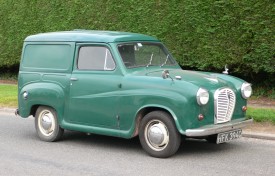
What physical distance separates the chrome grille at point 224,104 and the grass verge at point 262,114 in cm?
244

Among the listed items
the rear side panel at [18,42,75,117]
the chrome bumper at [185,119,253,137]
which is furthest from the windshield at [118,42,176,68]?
the chrome bumper at [185,119,253,137]

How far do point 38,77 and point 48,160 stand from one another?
210 centimetres

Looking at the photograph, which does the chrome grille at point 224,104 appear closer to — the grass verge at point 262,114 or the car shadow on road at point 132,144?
the car shadow on road at point 132,144

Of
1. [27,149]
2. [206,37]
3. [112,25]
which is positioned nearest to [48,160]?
[27,149]

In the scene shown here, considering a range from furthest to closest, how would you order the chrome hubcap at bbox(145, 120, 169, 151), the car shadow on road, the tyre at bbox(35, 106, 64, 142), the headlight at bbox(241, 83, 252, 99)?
the tyre at bbox(35, 106, 64, 142), the car shadow on road, the headlight at bbox(241, 83, 252, 99), the chrome hubcap at bbox(145, 120, 169, 151)

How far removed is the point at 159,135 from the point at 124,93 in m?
0.91

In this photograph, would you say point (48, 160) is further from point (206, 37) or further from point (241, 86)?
point (206, 37)

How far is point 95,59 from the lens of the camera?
28.0 ft

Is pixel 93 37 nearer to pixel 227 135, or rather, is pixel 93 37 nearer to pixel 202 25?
pixel 227 135

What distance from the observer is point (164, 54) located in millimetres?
9109

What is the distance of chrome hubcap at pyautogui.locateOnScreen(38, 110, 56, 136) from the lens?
29.8 ft

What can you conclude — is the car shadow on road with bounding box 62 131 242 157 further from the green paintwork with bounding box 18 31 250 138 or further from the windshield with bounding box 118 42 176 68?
the windshield with bounding box 118 42 176 68

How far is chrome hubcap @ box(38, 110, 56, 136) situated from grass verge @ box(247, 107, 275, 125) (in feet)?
13.5

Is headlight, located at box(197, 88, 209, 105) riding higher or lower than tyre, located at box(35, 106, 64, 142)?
higher
